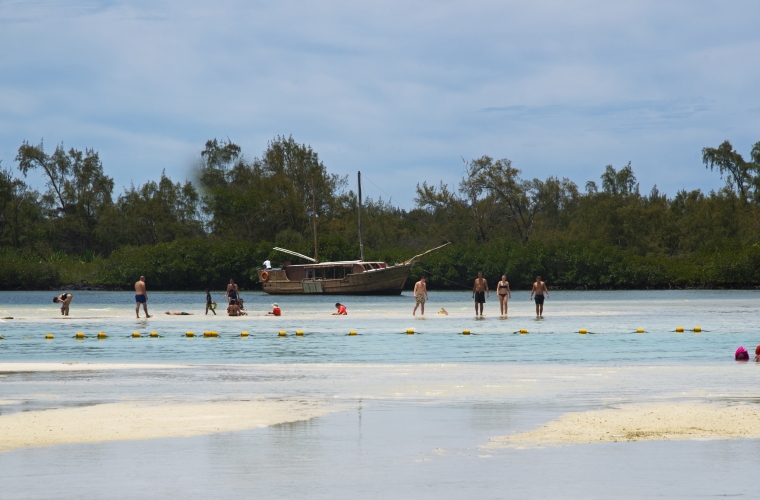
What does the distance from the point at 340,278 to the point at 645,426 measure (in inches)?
2784

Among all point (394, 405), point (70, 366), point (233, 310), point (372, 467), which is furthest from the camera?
point (233, 310)

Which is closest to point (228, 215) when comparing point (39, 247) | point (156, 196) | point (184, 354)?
point (156, 196)

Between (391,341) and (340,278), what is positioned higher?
(340,278)

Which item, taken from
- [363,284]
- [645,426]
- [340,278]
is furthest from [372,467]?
[340,278]

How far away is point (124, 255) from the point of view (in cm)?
10062

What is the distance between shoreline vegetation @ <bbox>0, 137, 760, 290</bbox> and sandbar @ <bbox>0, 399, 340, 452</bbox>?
273ft

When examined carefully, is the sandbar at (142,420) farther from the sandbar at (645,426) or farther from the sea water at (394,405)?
the sandbar at (645,426)

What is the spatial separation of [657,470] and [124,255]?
9608cm

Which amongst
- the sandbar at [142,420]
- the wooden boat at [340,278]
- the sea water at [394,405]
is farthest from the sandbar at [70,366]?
the wooden boat at [340,278]

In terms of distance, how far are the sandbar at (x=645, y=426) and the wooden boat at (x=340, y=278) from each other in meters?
67.1

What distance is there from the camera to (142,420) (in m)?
11.7

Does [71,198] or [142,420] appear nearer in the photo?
[142,420]

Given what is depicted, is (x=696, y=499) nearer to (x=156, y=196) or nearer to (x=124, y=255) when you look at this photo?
(x=124, y=255)

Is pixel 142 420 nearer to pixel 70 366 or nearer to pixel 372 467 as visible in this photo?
pixel 372 467
